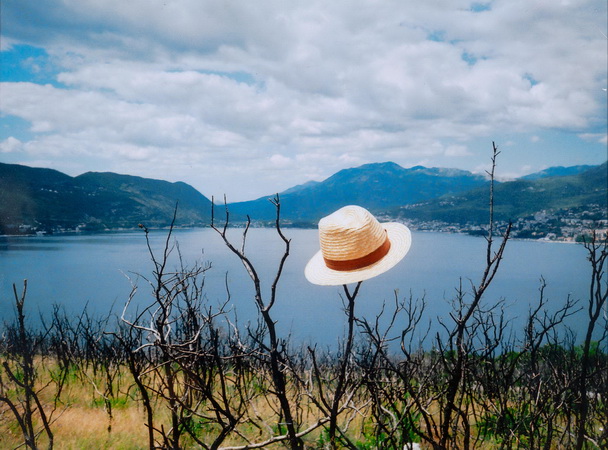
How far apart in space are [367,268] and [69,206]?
480 feet

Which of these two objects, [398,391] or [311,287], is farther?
[311,287]

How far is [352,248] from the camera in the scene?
2.34 m

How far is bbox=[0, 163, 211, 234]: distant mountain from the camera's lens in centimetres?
10869

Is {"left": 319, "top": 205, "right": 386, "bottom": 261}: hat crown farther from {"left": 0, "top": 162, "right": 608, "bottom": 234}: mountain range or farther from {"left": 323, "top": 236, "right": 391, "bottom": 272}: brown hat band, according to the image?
→ {"left": 0, "top": 162, "right": 608, "bottom": 234}: mountain range

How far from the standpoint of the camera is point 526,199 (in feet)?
574

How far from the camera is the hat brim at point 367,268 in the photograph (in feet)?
7.29

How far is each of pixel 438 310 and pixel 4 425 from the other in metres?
42.8

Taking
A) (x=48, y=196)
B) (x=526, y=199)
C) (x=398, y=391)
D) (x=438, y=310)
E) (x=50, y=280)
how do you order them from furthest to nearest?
(x=526, y=199) < (x=48, y=196) < (x=50, y=280) < (x=438, y=310) < (x=398, y=391)

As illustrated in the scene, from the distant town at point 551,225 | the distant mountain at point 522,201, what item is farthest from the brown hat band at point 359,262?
the distant mountain at point 522,201

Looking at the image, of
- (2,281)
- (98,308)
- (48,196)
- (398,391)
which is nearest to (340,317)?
(98,308)

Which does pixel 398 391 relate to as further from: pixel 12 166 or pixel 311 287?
pixel 12 166

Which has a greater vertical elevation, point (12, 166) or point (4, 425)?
point (12, 166)

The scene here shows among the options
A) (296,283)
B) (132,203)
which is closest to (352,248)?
(296,283)

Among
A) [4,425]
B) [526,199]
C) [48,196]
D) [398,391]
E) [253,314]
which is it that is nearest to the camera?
[398,391]
